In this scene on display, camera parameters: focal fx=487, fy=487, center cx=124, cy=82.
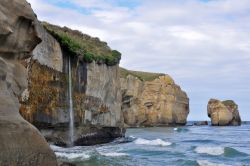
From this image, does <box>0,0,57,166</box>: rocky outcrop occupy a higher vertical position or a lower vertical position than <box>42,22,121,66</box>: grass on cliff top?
lower

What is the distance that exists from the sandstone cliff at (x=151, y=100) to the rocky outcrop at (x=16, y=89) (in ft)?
278

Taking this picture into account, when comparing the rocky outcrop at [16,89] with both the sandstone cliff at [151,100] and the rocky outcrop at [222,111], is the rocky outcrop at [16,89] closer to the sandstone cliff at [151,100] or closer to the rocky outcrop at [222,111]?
the sandstone cliff at [151,100]

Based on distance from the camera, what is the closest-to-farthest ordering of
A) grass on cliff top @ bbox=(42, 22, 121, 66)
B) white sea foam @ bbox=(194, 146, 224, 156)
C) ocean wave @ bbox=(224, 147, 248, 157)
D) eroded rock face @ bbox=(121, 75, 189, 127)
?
ocean wave @ bbox=(224, 147, 248, 157), grass on cliff top @ bbox=(42, 22, 121, 66), white sea foam @ bbox=(194, 146, 224, 156), eroded rock face @ bbox=(121, 75, 189, 127)

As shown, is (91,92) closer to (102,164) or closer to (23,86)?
(102,164)

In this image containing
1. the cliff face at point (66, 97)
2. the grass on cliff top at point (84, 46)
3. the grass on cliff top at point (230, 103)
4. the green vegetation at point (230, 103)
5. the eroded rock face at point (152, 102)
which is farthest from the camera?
the grass on cliff top at point (230, 103)

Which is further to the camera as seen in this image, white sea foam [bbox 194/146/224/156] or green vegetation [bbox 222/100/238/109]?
green vegetation [bbox 222/100/238/109]

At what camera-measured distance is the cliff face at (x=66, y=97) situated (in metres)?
32.3

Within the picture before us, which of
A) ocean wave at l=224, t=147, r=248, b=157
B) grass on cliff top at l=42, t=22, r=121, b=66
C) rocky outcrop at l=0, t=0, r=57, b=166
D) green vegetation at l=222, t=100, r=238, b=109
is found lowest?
ocean wave at l=224, t=147, r=248, b=157

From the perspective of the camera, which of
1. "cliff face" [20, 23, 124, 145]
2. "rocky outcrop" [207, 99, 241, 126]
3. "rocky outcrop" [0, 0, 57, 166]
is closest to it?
"rocky outcrop" [0, 0, 57, 166]

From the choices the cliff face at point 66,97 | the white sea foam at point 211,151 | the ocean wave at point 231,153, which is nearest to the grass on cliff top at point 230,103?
the cliff face at point 66,97

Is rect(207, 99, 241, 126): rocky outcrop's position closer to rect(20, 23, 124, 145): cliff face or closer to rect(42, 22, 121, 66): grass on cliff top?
rect(42, 22, 121, 66): grass on cliff top

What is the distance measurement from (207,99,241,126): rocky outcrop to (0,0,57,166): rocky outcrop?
10560 centimetres

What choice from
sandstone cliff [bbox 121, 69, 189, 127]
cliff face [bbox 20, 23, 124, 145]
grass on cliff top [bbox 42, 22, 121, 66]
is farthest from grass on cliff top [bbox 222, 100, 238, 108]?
cliff face [bbox 20, 23, 124, 145]

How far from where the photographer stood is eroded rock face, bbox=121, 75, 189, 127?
4090 inches
